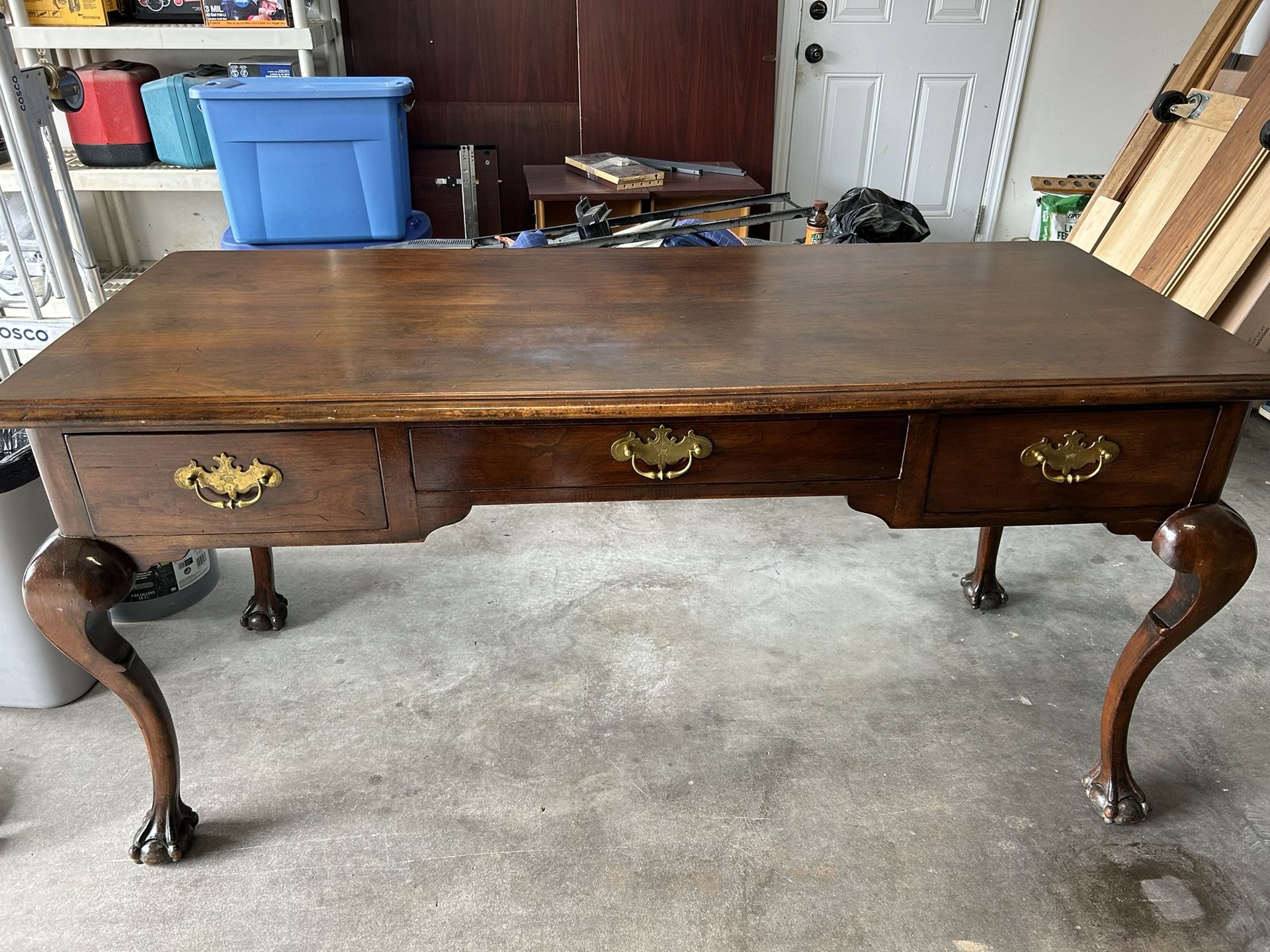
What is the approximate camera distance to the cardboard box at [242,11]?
10.6 ft

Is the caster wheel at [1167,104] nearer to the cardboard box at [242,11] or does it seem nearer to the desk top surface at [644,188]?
the desk top surface at [644,188]

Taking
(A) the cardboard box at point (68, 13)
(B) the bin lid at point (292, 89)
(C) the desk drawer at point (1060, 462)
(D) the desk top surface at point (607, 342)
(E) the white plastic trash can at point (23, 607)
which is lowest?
(E) the white plastic trash can at point (23, 607)

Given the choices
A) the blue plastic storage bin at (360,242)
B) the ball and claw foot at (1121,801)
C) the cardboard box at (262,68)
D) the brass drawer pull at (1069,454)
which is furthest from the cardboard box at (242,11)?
the ball and claw foot at (1121,801)

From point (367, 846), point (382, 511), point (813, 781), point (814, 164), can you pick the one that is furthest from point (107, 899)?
point (814, 164)

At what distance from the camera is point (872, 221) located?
126 inches

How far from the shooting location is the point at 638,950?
1.45 meters

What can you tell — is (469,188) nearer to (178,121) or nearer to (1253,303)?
(178,121)

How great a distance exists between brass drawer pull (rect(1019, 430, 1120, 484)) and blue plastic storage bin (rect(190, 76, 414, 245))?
244 centimetres

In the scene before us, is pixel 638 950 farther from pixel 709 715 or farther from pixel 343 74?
pixel 343 74

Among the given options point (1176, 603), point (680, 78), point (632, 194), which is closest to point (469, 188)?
point (632, 194)

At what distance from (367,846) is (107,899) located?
0.42 meters

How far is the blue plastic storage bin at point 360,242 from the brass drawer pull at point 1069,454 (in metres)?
2.50

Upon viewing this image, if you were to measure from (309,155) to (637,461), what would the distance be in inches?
89.5

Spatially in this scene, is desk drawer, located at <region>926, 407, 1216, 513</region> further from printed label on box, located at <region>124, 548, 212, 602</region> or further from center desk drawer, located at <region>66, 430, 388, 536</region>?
printed label on box, located at <region>124, 548, 212, 602</region>
